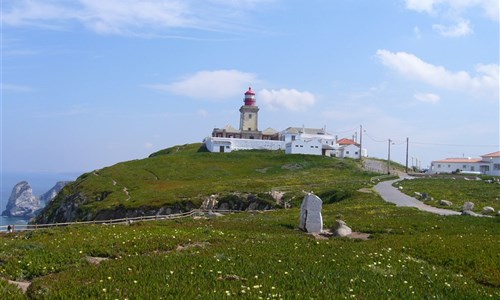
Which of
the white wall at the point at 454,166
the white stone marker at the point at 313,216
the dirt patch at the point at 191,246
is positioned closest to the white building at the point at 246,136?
the white wall at the point at 454,166

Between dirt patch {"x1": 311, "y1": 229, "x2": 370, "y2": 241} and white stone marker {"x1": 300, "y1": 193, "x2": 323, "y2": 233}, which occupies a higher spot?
white stone marker {"x1": 300, "y1": 193, "x2": 323, "y2": 233}

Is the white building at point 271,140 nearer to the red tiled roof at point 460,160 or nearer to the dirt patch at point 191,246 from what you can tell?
the red tiled roof at point 460,160

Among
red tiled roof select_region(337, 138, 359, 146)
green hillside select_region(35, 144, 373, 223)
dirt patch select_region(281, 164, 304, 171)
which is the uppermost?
red tiled roof select_region(337, 138, 359, 146)

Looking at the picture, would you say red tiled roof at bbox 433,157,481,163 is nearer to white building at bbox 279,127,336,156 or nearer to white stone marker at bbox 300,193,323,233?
white building at bbox 279,127,336,156

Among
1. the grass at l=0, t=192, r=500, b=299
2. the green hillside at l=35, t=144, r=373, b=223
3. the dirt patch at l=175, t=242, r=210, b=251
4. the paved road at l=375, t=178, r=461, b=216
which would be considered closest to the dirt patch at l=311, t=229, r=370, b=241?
the grass at l=0, t=192, r=500, b=299

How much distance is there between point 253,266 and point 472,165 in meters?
125

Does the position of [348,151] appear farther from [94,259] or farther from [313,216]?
[94,259]

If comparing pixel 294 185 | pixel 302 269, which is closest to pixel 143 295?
pixel 302 269

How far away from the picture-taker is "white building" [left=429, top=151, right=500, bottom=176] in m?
123

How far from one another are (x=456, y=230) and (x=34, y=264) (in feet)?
73.1

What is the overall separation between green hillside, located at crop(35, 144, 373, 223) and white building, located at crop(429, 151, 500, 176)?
101 feet

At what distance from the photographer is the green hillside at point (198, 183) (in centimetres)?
7125

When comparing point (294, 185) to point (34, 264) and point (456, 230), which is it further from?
point (34, 264)

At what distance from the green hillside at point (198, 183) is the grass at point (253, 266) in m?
37.6
